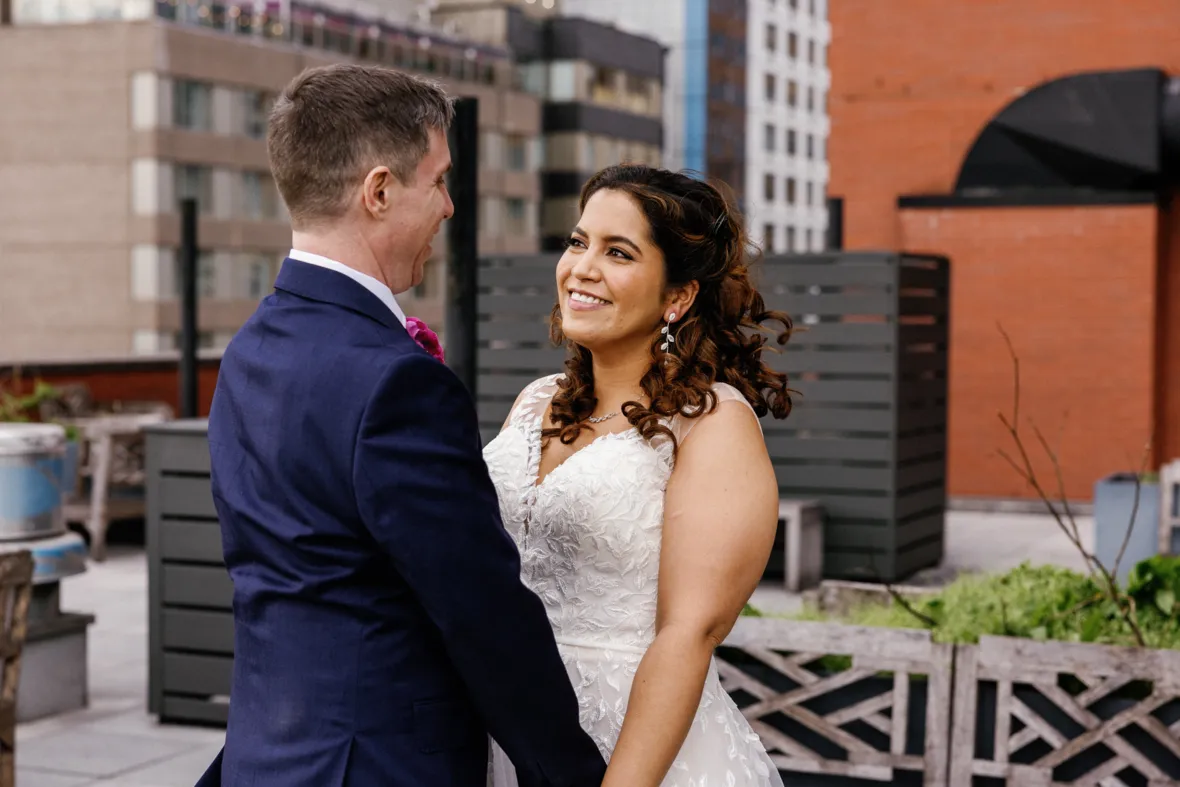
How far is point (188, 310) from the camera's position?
44.6ft

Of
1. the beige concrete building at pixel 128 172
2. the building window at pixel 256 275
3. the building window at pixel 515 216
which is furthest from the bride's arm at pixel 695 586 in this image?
the building window at pixel 515 216

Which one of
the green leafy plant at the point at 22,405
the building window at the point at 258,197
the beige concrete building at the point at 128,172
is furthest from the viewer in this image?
the building window at the point at 258,197

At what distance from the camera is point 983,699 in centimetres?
462

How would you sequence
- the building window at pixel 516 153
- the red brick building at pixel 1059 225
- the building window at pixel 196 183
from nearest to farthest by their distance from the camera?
the red brick building at pixel 1059 225, the building window at pixel 196 183, the building window at pixel 516 153

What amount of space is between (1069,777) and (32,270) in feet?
196

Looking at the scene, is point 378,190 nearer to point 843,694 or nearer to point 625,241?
point 625,241

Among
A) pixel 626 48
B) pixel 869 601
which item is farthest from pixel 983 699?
pixel 626 48

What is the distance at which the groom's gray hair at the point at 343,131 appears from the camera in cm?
235

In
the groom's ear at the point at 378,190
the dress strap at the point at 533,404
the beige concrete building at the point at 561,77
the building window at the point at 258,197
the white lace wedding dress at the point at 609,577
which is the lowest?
the white lace wedding dress at the point at 609,577

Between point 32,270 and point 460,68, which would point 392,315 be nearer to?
point 32,270

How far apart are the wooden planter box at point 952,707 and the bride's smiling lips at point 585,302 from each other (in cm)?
208

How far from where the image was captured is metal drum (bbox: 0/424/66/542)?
7.30m

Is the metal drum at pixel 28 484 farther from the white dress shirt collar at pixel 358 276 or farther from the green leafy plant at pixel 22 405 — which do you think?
the white dress shirt collar at pixel 358 276

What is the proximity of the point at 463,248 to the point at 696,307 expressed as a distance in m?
3.49
